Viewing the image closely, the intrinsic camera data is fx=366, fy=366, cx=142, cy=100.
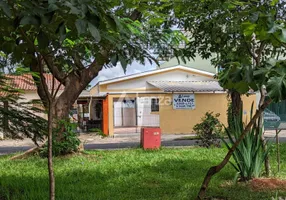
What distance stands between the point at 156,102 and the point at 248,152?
53.6 ft

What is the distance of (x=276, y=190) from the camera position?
544cm

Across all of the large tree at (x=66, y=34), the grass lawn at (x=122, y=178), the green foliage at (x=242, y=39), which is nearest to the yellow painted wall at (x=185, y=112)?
the grass lawn at (x=122, y=178)

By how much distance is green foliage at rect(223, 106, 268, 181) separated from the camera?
588cm

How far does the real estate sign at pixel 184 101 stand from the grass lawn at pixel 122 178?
11.9 metres

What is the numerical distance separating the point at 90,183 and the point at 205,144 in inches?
259

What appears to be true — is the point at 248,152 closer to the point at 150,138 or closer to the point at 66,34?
the point at 66,34

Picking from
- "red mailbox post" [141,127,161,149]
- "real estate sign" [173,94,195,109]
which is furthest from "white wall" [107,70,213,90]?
"red mailbox post" [141,127,161,149]

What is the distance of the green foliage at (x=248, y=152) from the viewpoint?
5879 mm

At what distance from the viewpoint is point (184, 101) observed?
2208cm

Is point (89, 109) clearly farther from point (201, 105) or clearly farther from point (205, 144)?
point (205, 144)

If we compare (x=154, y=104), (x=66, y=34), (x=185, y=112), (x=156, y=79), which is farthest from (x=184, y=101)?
(x=66, y=34)

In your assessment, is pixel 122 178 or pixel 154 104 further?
pixel 154 104

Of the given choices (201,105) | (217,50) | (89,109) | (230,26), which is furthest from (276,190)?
(89,109)

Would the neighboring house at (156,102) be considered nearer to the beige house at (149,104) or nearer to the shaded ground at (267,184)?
the beige house at (149,104)
